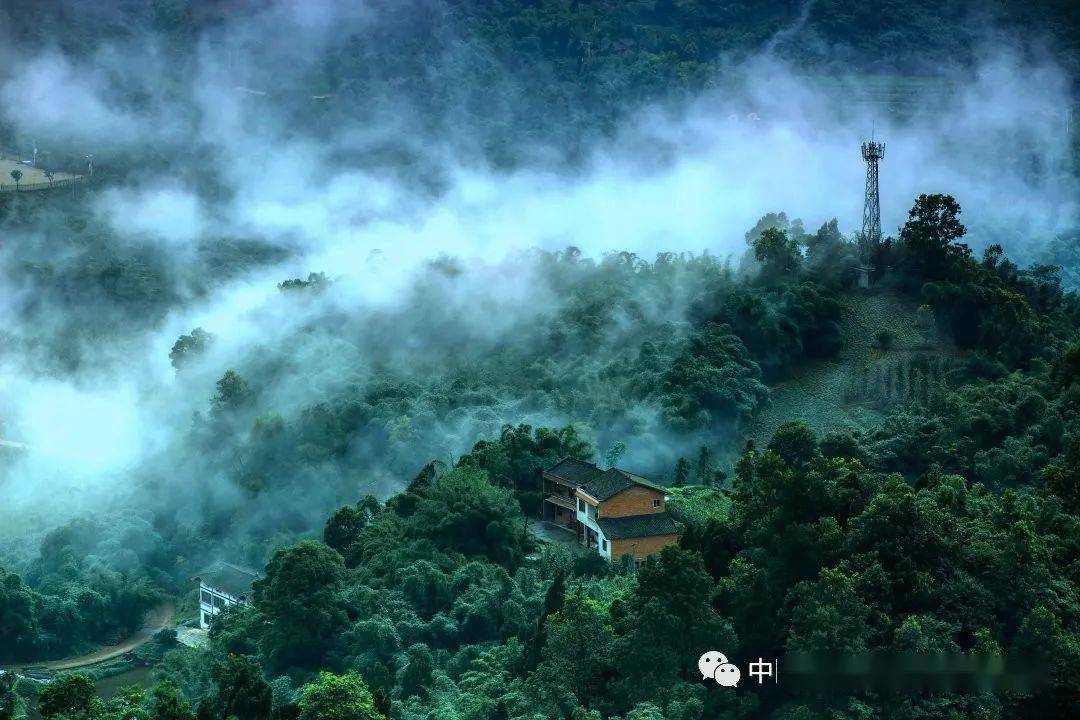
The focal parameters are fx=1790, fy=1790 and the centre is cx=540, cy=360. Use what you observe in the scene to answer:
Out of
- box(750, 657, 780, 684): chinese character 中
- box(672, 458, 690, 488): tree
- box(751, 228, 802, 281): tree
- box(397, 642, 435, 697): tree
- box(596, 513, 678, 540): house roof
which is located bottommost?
box(750, 657, 780, 684): chinese character 中

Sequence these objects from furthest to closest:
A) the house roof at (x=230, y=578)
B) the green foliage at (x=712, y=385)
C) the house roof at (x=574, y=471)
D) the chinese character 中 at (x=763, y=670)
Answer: the green foliage at (x=712, y=385), the house roof at (x=230, y=578), the house roof at (x=574, y=471), the chinese character 中 at (x=763, y=670)

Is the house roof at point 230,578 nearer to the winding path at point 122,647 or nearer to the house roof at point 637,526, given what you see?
the winding path at point 122,647

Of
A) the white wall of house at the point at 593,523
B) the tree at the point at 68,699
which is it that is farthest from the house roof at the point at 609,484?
the tree at the point at 68,699

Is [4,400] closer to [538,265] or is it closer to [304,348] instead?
[304,348]

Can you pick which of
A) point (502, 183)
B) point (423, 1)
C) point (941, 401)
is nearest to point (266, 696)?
point (941, 401)

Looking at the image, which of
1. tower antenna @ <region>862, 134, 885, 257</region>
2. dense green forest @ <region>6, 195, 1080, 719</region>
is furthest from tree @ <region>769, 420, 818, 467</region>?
tower antenna @ <region>862, 134, 885, 257</region>

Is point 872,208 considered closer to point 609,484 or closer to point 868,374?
point 868,374

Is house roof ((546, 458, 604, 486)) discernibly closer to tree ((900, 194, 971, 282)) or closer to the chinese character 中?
Result: the chinese character 中
